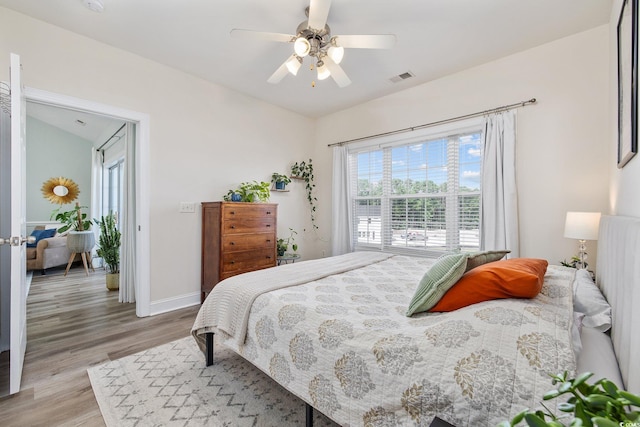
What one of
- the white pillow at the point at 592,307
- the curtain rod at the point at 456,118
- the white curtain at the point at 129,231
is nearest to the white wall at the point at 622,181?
the white pillow at the point at 592,307

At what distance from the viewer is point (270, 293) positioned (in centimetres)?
162

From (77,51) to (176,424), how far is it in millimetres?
3213

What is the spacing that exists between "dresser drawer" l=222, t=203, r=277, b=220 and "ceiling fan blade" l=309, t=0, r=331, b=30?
2020mm

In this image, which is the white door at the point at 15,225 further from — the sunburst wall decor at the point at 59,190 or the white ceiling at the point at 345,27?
the sunburst wall decor at the point at 59,190

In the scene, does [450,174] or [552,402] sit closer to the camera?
[552,402]

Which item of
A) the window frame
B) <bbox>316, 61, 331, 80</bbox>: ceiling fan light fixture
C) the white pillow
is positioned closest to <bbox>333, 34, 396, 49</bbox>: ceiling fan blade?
<bbox>316, 61, 331, 80</bbox>: ceiling fan light fixture

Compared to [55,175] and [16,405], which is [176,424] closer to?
[16,405]

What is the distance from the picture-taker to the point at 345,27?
8.18 ft

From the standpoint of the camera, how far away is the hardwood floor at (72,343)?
5.33 ft

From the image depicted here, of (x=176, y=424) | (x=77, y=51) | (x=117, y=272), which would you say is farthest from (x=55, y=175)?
(x=176, y=424)

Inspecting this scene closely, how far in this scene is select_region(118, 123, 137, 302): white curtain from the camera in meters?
3.44

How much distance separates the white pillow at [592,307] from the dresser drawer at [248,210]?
3.00 metres

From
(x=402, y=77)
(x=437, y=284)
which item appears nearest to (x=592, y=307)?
(x=437, y=284)

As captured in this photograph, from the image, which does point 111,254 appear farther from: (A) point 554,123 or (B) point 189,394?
(A) point 554,123
